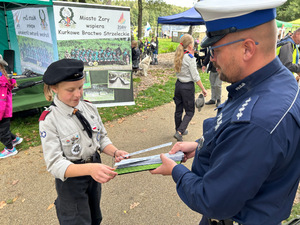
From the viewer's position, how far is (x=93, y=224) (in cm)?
222

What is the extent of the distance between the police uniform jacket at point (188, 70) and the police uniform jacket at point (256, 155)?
11.3 ft

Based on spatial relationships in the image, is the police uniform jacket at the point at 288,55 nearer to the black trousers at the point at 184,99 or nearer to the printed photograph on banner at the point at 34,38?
the black trousers at the point at 184,99

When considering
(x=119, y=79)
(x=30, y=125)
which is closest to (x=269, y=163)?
(x=119, y=79)

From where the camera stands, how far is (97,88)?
5.75 meters

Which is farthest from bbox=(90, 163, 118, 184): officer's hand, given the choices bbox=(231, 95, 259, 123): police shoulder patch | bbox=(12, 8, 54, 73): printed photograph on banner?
bbox=(12, 8, 54, 73): printed photograph on banner

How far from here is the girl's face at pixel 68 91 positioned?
176 centimetres

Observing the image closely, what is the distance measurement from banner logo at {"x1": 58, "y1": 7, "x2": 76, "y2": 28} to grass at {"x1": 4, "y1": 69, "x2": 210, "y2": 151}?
257 centimetres

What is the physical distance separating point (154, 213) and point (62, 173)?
178 centimetres

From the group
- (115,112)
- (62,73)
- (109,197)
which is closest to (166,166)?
(62,73)

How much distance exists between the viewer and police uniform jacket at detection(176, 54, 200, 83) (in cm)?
452

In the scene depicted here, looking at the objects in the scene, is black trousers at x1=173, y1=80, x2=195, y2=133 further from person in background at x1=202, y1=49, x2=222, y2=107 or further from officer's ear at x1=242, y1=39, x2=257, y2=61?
officer's ear at x1=242, y1=39, x2=257, y2=61

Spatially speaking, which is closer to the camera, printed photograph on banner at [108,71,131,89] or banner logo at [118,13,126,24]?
banner logo at [118,13,126,24]

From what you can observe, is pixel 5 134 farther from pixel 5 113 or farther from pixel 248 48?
pixel 248 48

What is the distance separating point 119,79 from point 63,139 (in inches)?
169
